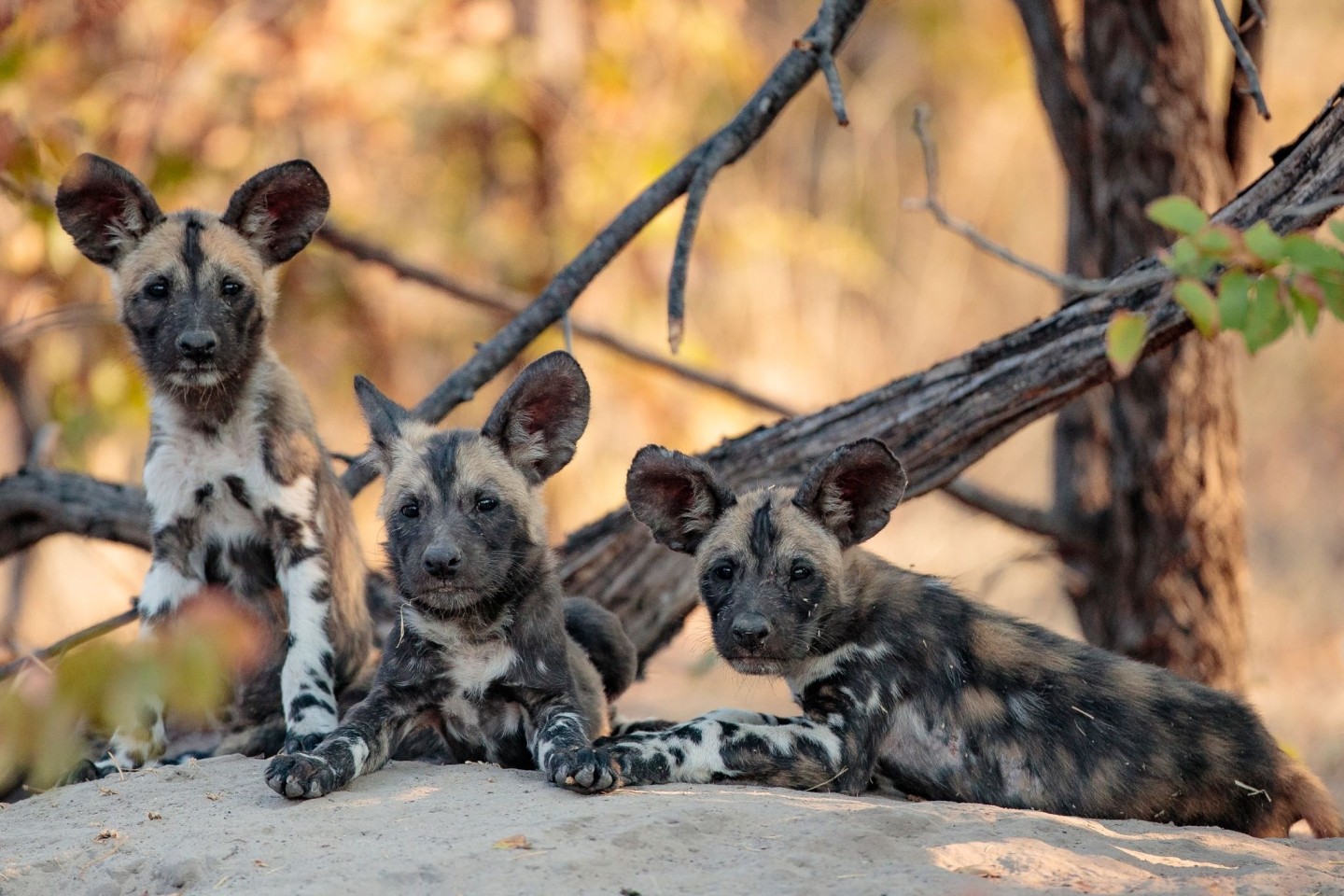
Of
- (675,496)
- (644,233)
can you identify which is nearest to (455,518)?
(675,496)

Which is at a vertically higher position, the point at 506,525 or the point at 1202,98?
the point at 1202,98

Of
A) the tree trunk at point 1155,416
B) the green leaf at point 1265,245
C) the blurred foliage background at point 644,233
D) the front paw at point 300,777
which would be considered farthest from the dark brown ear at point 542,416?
the blurred foliage background at point 644,233

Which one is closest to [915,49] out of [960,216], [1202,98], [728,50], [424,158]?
[960,216]

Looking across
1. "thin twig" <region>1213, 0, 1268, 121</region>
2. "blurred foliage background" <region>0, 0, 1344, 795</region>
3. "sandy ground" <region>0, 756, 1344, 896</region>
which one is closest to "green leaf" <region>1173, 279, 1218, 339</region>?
"sandy ground" <region>0, 756, 1344, 896</region>

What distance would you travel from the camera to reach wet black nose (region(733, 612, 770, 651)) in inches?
183

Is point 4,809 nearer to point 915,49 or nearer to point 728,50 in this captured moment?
point 728,50

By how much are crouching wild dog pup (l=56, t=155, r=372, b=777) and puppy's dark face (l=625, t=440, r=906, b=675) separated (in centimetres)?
120

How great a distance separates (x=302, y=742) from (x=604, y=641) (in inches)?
48.8

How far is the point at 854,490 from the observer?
4984 millimetres

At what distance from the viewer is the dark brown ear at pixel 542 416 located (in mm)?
4930

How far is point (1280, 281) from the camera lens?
306cm

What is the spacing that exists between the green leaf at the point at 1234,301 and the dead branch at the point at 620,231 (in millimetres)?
2951

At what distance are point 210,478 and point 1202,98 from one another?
474cm

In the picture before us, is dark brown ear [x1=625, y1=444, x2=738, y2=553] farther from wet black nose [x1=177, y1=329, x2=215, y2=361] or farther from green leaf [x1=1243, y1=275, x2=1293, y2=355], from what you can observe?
green leaf [x1=1243, y1=275, x2=1293, y2=355]
